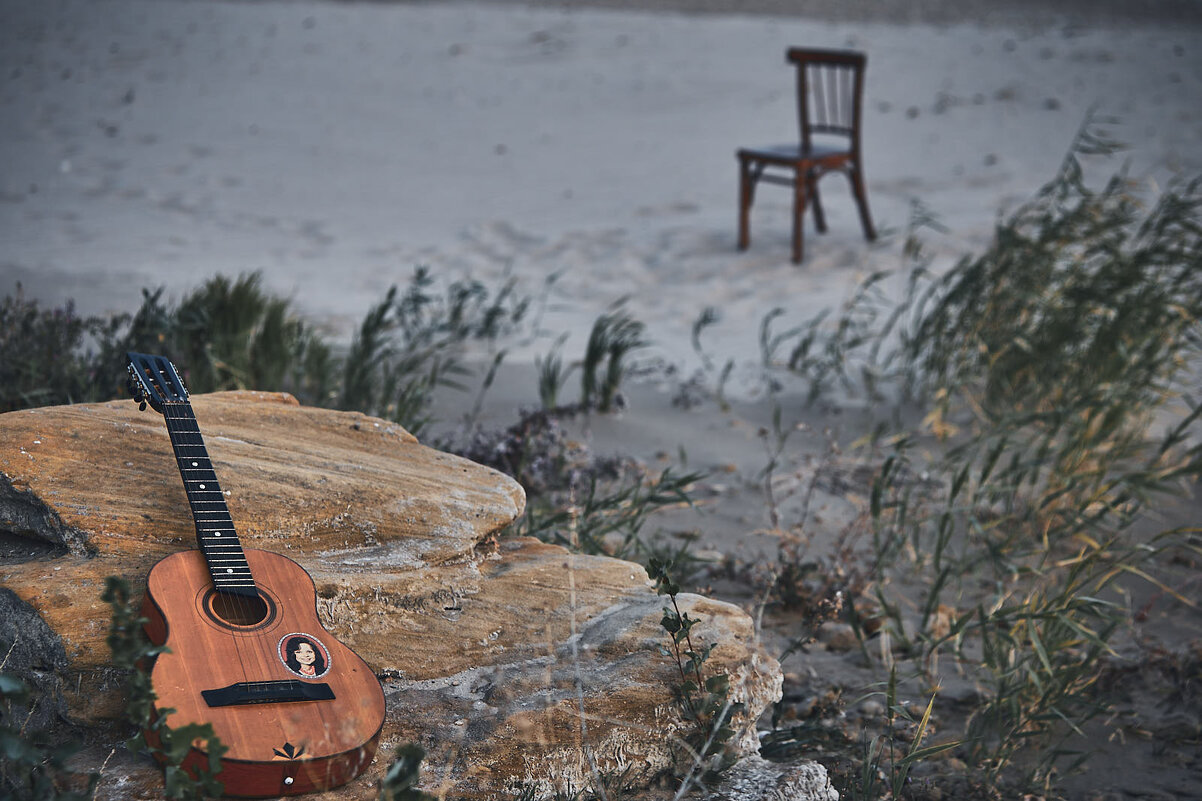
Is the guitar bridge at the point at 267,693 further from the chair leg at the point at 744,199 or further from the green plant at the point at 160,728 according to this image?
the chair leg at the point at 744,199

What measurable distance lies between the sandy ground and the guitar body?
1.55m

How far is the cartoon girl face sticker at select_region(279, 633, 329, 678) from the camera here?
177cm

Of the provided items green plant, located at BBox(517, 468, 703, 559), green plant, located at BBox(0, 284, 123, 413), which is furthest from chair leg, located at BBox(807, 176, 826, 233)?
green plant, located at BBox(0, 284, 123, 413)

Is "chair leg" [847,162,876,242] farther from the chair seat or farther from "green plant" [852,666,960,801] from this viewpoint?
"green plant" [852,666,960,801]

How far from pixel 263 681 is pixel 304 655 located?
0.10 metres

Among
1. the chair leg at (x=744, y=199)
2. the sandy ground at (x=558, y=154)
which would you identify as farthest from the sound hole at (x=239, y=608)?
the chair leg at (x=744, y=199)

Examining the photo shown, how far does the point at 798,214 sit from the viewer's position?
6.66 m

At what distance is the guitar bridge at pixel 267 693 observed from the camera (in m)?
1.65

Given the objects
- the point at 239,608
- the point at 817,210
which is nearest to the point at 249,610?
the point at 239,608

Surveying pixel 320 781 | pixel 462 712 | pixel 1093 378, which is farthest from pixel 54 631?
pixel 1093 378

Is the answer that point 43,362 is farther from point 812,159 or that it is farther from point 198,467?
point 812,159

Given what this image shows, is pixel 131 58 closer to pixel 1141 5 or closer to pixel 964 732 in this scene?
pixel 964 732

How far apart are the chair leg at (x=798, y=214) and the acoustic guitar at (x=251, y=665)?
17.0 feet

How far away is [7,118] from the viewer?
10148 millimetres
